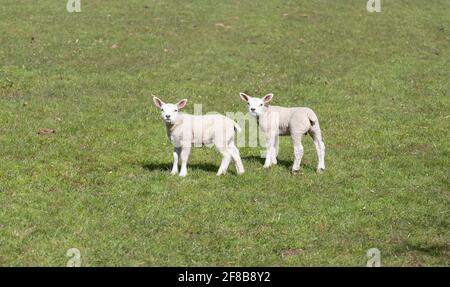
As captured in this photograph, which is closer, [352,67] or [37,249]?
[37,249]

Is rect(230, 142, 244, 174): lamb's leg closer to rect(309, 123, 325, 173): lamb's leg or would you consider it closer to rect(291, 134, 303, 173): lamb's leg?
rect(291, 134, 303, 173): lamb's leg

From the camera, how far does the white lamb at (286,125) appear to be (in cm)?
1805

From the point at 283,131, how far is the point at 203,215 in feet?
15.0

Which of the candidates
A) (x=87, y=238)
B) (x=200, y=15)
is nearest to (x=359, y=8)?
(x=200, y=15)

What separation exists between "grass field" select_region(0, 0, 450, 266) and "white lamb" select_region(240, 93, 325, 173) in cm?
60

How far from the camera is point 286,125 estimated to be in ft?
60.4

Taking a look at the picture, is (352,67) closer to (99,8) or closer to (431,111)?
(431,111)

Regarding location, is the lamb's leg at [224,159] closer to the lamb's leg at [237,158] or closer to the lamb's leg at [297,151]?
the lamb's leg at [237,158]

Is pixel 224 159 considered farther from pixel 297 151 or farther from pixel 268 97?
pixel 268 97

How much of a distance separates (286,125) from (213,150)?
3303mm

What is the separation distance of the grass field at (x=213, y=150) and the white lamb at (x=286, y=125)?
60cm

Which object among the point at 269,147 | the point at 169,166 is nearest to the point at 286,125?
the point at 269,147

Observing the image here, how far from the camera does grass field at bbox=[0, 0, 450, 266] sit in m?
13.7

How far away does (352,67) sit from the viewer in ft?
113
